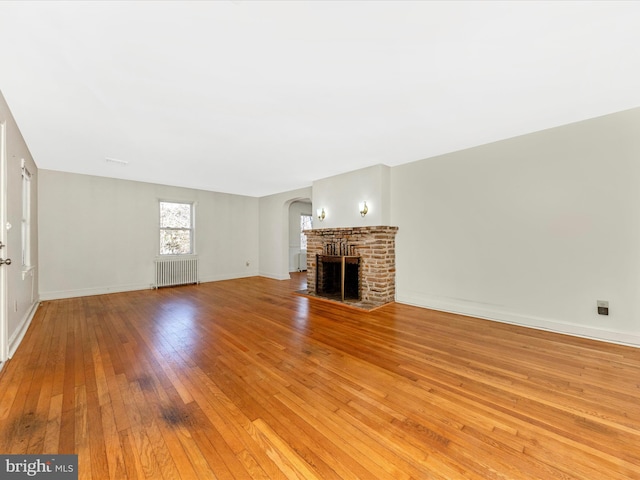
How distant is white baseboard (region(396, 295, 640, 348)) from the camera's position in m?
2.81

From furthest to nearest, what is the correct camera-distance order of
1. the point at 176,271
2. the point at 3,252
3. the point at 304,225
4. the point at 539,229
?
the point at 304,225
the point at 176,271
the point at 539,229
the point at 3,252

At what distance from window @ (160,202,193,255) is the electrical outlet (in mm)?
7632

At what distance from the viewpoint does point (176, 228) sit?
654cm

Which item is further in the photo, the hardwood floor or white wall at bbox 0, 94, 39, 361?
white wall at bbox 0, 94, 39, 361

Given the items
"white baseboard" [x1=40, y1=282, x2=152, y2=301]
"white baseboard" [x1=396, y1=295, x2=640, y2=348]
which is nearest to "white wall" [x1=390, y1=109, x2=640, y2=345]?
"white baseboard" [x1=396, y1=295, x2=640, y2=348]

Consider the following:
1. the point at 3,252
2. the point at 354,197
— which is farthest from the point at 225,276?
the point at 3,252

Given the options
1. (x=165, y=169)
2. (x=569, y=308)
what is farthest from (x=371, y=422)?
(x=165, y=169)

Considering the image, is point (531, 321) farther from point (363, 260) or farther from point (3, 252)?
point (3, 252)

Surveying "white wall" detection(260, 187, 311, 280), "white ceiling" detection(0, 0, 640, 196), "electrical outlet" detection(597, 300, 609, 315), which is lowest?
"electrical outlet" detection(597, 300, 609, 315)

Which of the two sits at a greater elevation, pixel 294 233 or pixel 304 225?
pixel 304 225

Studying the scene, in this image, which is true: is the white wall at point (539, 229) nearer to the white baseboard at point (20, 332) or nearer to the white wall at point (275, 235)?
the white wall at point (275, 235)

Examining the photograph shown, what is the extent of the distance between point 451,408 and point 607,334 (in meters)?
2.55

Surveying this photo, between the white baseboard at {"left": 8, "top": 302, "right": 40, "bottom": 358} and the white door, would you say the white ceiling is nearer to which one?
the white door

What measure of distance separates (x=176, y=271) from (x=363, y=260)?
15.4 feet
